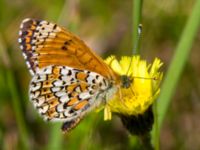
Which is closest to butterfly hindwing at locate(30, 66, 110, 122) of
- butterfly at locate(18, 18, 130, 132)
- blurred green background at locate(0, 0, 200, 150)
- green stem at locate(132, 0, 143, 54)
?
butterfly at locate(18, 18, 130, 132)

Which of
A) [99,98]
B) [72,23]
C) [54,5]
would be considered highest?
[54,5]

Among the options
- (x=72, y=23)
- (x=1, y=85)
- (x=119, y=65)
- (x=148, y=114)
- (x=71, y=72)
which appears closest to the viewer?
(x=148, y=114)

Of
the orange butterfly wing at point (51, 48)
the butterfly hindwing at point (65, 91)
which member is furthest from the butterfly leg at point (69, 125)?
the orange butterfly wing at point (51, 48)

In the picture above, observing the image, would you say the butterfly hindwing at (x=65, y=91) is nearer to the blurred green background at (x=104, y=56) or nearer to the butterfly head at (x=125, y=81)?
the butterfly head at (x=125, y=81)

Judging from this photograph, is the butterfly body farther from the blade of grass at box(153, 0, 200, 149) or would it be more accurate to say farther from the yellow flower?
the blade of grass at box(153, 0, 200, 149)

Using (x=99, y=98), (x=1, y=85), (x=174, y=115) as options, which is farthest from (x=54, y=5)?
(x=99, y=98)

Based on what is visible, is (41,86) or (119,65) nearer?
(41,86)

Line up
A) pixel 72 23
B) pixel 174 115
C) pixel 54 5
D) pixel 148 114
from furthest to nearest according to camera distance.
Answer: pixel 54 5 → pixel 174 115 → pixel 72 23 → pixel 148 114

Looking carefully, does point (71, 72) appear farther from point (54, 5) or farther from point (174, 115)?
point (54, 5)
